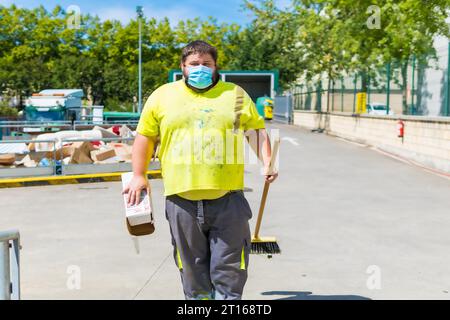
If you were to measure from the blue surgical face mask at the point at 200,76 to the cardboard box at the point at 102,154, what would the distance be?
10365mm

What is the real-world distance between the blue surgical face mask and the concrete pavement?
2158 mm

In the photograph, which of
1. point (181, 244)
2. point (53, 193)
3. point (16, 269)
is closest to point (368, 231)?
point (181, 244)

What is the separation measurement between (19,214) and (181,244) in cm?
619

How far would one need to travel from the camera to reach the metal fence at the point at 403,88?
14891 mm

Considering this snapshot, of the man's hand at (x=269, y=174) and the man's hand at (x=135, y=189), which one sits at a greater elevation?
the man's hand at (x=269, y=174)

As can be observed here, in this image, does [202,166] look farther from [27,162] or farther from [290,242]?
[27,162]

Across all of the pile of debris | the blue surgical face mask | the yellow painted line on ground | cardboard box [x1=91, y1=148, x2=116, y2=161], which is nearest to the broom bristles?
the blue surgical face mask

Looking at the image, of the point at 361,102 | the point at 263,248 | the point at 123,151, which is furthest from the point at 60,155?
the point at 361,102

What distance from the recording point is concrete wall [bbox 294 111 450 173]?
47.5 ft

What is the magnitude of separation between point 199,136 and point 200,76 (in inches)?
14.2

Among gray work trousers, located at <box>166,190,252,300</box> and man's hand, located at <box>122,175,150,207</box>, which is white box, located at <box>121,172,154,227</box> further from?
gray work trousers, located at <box>166,190,252,300</box>

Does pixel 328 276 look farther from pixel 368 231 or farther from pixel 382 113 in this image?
pixel 382 113

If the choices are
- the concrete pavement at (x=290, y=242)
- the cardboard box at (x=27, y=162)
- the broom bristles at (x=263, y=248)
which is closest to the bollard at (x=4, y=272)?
the concrete pavement at (x=290, y=242)

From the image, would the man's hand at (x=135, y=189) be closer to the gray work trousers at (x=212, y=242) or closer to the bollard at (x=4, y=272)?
the gray work trousers at (x=212, y=242)
